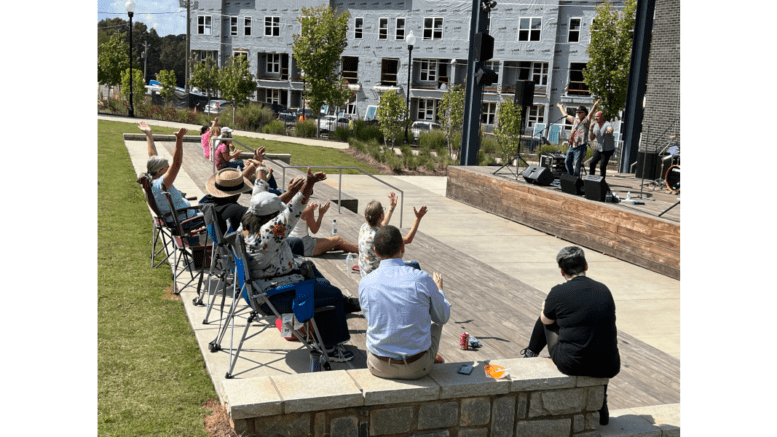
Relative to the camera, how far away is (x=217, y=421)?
4332 mm

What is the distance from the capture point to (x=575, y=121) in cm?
1430

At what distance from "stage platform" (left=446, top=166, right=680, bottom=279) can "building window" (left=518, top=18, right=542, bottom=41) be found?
105 feet

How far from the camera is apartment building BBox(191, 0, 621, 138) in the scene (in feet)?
153

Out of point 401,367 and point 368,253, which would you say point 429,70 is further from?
point 401,367

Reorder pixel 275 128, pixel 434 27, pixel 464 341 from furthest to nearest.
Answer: pixel 434 27, pixel 275 128, pixel 464 341

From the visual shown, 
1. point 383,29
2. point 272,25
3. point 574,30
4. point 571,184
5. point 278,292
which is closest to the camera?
point 278,292

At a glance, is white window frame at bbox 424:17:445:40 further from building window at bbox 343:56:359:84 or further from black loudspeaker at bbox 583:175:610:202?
black loudspeaker at bbox 583:175:610:202

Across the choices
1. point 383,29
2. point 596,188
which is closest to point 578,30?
point 383,29

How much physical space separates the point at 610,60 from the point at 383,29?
2192cm

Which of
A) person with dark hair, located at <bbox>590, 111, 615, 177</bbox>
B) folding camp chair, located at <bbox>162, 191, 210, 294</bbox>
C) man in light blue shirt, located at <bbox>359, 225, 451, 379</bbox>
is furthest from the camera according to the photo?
person with dark hair, located at <bbox>590, 111, 615, 177</bbox>

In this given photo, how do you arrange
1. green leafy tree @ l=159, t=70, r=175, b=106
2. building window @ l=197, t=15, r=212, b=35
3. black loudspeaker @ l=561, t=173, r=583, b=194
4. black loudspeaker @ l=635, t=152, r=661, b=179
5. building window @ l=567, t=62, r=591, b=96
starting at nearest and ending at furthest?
black loudspeaker @ l=561, t=173, r=583, b=194
black loudspeaker @ l=635, t=152, r=661, b=179
green leafy tree @ l=159, t=70, r=175, b=106
building window @ l=567, t=62, r=591, b=96
building window @ l=197, t=15, r=212, b=35

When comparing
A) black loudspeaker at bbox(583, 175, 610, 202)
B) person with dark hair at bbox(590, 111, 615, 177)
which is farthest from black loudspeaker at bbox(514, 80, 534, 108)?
black loudspeaker at bbox(583, 175, 610, 202)

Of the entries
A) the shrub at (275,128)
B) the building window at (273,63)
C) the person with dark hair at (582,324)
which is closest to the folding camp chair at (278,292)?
the person with dark hair at (582,324)

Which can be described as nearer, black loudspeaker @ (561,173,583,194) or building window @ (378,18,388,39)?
black loudspeaker @ (561,173,583,194)
